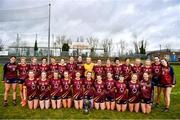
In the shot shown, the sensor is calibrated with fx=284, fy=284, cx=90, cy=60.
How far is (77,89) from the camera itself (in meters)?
9.31

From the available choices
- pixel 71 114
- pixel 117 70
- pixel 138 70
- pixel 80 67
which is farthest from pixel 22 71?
pixel 138 70

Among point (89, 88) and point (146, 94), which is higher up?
point (89, 88)

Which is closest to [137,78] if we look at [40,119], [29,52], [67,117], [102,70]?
[102,70]

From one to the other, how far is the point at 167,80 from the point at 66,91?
328 centimetres

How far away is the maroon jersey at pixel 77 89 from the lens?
9.24 meters

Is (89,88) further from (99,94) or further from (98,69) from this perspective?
(98,69)

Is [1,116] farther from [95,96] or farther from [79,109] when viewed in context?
[95,96]

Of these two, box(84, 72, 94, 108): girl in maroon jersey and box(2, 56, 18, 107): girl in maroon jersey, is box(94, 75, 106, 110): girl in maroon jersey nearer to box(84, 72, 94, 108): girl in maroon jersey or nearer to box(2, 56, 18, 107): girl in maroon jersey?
box(84, 72, 94, 108): girl in maroon jersey

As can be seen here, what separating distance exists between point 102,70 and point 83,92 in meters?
1.18

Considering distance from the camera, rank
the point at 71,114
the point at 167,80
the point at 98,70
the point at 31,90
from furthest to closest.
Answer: the point at 98,70, the point at 31,90, the point at 167,80, the point at 71,114

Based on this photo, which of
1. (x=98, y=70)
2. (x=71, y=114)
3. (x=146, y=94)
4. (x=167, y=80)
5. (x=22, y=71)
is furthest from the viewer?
(x=98, y=70)

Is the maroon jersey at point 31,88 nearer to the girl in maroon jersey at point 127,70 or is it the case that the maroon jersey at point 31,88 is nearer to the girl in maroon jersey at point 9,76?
the girl in maroon jersey at point 9,76

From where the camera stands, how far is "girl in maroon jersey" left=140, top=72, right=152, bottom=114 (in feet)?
28.7


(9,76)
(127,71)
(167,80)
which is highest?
(127,71)
